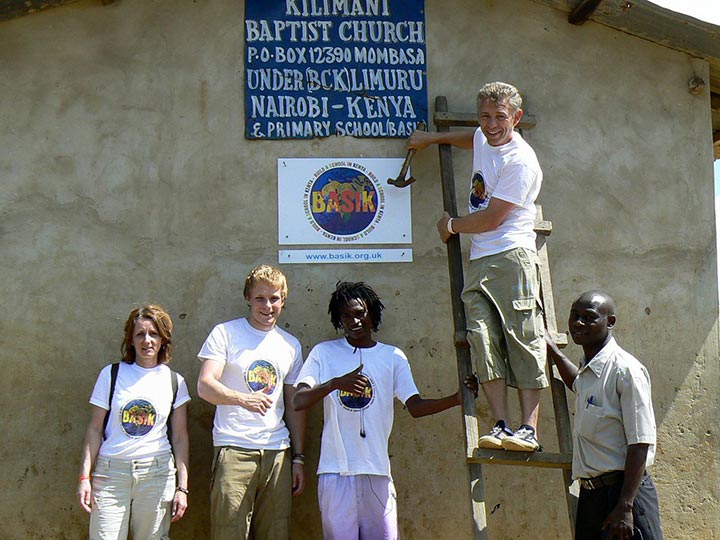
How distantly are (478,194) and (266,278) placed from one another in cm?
127

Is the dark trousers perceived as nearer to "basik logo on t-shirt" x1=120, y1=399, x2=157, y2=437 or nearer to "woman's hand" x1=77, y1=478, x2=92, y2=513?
"basik logo on t-shirt" x1=120, y1=399, x2=157, y2=437

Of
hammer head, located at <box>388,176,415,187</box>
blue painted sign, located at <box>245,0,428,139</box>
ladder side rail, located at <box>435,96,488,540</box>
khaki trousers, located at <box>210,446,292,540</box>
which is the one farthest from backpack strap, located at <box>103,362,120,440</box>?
hammer head, located at <box>388,176,415,187</box>

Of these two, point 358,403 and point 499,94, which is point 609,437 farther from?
point 499,94

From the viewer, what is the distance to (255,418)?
16.9ft

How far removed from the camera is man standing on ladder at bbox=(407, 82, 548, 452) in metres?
4.76

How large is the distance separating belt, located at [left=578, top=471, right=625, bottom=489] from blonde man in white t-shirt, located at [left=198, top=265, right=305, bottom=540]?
1.69m

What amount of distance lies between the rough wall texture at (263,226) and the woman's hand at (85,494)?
2.28ft

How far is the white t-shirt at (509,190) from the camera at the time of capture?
4887 mm

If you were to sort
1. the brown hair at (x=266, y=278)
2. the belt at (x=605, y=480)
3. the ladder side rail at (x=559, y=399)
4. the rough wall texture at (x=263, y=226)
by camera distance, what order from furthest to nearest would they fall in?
the rough wall texture at (x=263, y=226)
the brown hair at (x=266, y=278)
the ladder side rail at (x=559, y=399)
the belt at (x=605, y=480)

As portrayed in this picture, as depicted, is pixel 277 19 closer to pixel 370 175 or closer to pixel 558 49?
pixel 370 175

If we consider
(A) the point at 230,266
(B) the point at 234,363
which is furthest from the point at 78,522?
(A) the point at 230,266

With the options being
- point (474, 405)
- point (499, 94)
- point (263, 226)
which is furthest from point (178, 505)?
point (499, 94)

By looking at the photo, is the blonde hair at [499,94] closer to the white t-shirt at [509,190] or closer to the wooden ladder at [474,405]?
the white t-shirt at [509,190]

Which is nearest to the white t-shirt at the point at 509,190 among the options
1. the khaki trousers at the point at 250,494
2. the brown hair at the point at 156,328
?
the khaki trousers at the point at 250,494
